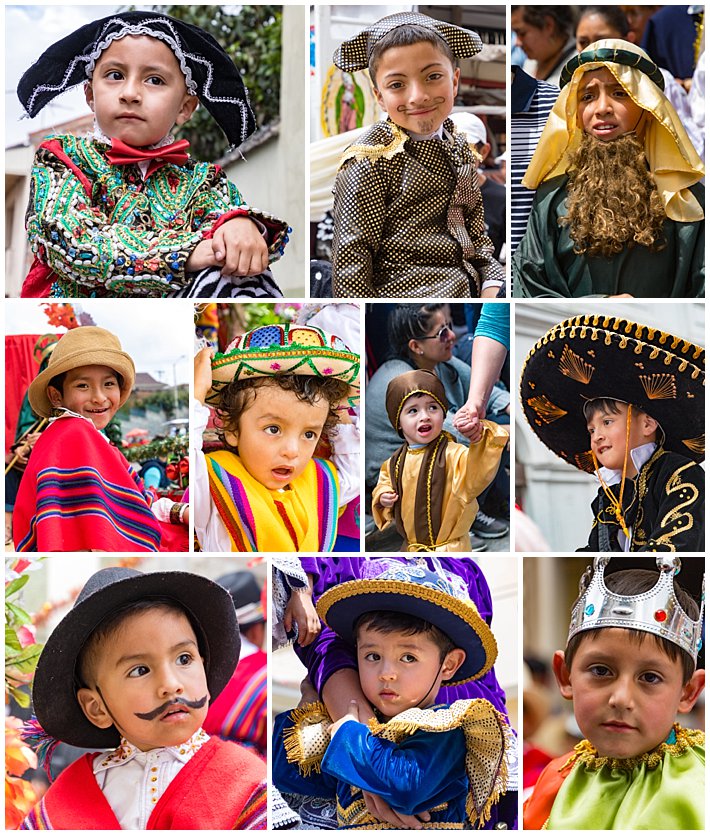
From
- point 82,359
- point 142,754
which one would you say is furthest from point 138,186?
point 142,754

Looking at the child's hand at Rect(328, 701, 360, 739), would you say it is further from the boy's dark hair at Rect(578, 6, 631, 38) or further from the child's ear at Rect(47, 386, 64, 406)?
the boy's dark hair at Rect(578, 6, 631, 38)

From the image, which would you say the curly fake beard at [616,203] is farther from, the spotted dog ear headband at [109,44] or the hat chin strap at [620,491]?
the spotted dog ear headband at [109,44]

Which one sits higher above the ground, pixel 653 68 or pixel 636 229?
pixel 653 68

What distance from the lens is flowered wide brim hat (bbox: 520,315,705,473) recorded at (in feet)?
9.73

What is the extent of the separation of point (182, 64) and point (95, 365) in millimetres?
728

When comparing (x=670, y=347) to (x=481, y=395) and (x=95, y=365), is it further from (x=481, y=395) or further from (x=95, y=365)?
(x=95, y=365)

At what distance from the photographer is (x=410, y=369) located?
121 inches

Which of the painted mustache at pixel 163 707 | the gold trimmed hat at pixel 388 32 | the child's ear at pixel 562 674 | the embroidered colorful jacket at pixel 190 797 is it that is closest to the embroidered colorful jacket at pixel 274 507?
the painted mustache at pixel 163 707

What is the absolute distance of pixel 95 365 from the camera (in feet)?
9.89

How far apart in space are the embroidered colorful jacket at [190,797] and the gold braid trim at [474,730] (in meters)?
0.34

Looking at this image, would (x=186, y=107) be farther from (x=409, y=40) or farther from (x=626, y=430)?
(x=626, y=430)

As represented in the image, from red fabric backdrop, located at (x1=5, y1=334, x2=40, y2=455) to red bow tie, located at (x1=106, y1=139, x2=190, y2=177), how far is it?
18.2 inches

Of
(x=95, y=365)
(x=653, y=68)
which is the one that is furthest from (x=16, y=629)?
(x=653, y=68)

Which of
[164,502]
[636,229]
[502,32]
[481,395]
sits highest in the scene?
[502,32]
